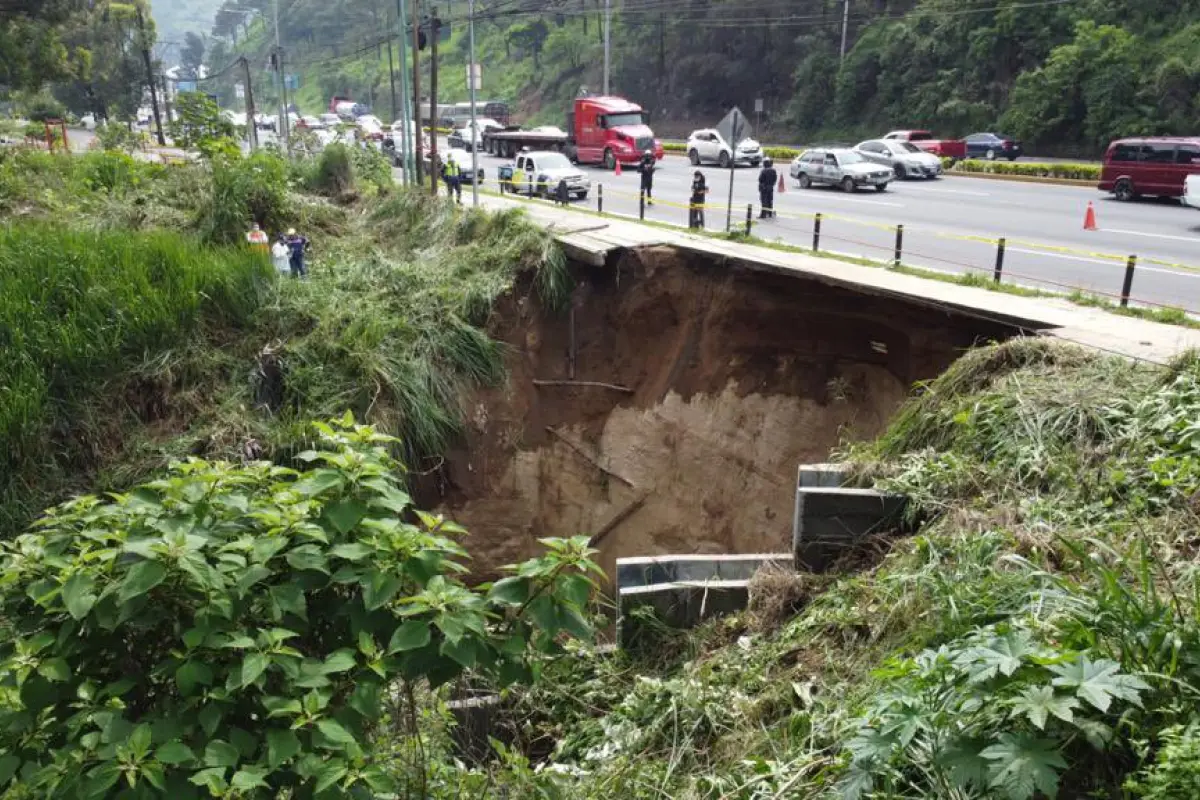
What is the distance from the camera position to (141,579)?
9.84 feet

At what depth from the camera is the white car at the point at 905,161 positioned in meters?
29.8

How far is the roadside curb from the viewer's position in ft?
93.1

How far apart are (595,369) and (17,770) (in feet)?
30.7

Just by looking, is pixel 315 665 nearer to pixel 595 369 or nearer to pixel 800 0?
pixel 595 369

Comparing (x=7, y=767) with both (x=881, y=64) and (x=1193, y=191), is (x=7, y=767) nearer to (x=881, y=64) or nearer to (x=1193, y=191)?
(x=1193, y=191)

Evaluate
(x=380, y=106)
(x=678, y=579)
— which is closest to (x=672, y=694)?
(x=678, y=579)

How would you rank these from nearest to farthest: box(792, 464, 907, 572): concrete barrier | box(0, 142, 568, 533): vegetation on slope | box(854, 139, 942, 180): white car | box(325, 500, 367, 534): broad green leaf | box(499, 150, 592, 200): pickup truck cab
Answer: box(325, 500, 367, 534): broad green leaf < box(792, 464, 907, 572): concrete barrier < box(0, 142, 568, 533): vegetation on slope < box(499, 150, 592, 200): pickup truck cab < box(854, 139, 942, 180): white car

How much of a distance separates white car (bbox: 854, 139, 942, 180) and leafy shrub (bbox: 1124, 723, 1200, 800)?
28.5m

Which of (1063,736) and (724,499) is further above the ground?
(1063,736)

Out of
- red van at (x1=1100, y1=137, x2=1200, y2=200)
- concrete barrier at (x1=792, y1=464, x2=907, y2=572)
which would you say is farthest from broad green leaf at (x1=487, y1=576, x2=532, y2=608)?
red van at (x1=1100, y1=137, x2=1200, y2=200)

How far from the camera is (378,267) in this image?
12555 millimetres

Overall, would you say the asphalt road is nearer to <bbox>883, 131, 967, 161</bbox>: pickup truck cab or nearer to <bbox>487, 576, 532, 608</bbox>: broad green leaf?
<bbox>883, 131, 967, 161</bbox>: pickup truck cab

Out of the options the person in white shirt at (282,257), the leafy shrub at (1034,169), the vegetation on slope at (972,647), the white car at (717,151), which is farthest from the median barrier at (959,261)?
the white car at (717,151)

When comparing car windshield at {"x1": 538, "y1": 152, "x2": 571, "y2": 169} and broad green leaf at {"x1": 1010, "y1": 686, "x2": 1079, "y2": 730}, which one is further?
car windshield at {"x1": 538, "y1": 152, "x2": 571, "y2": 169}
